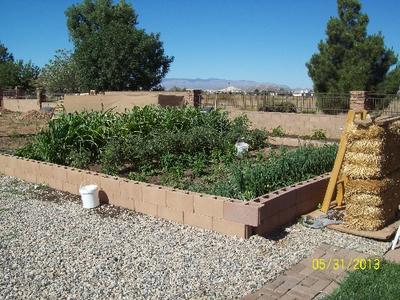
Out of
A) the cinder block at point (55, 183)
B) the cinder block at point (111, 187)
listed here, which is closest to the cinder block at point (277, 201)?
the cinder block at point (111, 187)

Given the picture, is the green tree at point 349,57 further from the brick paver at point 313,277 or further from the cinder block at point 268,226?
the brick paver at point 313,277

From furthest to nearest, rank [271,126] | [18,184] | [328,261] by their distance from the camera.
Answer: [271,126] < [18,184] < [328,261]

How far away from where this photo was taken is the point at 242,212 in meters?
4.96

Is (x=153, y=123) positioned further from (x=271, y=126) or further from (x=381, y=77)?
(x=381, y=77)

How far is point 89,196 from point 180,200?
150cm

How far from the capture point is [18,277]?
163 inches

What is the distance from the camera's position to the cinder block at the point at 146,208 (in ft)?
19.4

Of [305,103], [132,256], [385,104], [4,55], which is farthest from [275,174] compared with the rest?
[4,55]

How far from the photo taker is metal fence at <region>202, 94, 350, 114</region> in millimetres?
17266

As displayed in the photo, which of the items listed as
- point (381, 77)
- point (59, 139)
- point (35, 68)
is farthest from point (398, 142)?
point (35, 68)

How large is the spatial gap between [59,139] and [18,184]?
108 centimetres

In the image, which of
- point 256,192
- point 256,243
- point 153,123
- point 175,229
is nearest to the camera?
point 256,243

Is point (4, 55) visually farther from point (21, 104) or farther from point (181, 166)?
point (181, 166)

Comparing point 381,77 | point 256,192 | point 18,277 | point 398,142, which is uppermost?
point 381,77
